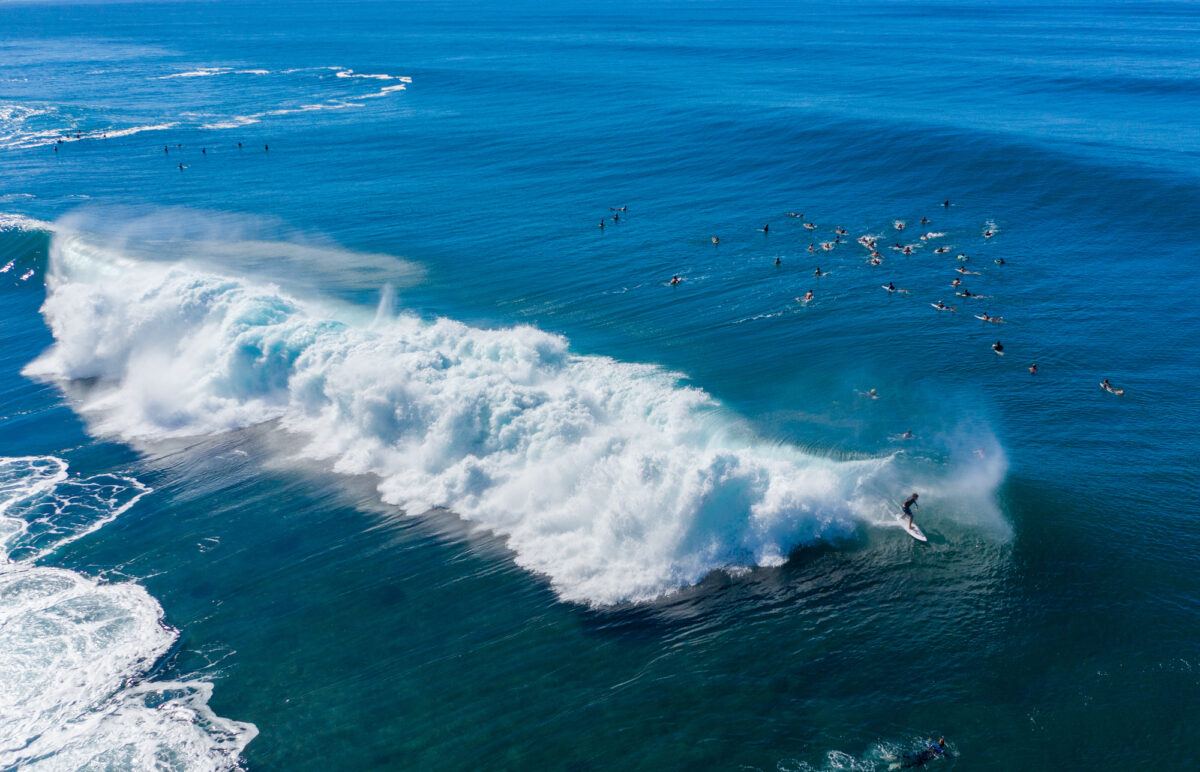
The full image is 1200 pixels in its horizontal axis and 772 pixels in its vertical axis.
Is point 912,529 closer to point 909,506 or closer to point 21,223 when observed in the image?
point 909,506

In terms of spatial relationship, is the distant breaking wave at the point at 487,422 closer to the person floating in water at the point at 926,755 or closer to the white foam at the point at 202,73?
the person floating in water at the point at 926,755

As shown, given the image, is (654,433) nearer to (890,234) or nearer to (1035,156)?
(890,234)

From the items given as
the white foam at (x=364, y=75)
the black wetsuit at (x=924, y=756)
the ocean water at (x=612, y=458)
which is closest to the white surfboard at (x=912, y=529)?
the ocean water at (x=612, y=458)

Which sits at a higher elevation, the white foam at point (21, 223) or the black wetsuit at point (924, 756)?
the white foam at point (21, 223)

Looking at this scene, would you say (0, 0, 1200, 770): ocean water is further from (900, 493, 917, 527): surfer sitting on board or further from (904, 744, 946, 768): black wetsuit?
(900, 493, 917, 527): surfer sitting on board

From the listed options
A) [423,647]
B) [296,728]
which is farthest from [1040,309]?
[296,728]

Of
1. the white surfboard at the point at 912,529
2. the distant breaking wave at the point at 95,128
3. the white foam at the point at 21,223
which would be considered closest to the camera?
the white surfboard at the point at 912,529
